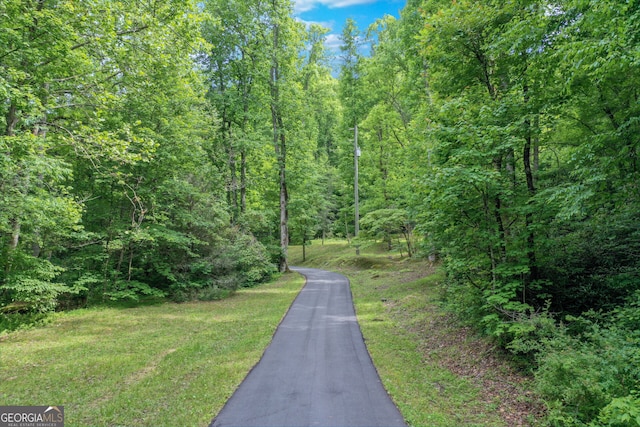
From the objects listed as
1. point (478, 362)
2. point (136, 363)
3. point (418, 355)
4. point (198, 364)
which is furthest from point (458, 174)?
point (136, 363)

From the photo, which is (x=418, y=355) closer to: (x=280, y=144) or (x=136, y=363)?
(x=136, y=363)

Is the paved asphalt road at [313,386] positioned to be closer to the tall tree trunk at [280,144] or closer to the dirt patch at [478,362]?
the dirt patch at [478,362]

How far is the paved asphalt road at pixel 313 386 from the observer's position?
432 cm

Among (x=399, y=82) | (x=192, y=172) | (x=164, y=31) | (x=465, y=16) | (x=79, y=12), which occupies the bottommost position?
(x=192, y=172)

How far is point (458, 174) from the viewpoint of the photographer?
6.20m

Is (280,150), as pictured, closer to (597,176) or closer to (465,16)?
(465,16)

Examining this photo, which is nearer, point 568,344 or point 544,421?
point 544,421

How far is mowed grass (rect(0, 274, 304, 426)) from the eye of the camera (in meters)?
4.70

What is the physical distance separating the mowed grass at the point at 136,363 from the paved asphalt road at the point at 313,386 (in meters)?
0.34

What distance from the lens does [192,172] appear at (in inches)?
601

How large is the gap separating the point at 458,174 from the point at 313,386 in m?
4.83

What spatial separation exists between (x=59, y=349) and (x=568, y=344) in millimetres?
10939

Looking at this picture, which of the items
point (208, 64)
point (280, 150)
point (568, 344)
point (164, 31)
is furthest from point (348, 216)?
point (568, 344)

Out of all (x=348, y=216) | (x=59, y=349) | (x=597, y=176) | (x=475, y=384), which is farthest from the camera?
(x=348, y=216)
